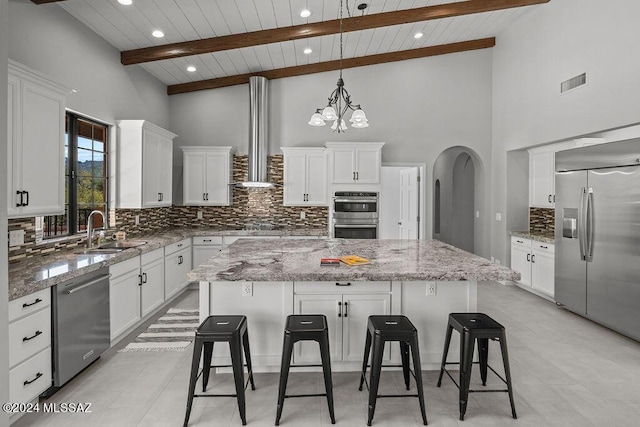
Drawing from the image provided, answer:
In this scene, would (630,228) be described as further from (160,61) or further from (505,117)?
(160,61)

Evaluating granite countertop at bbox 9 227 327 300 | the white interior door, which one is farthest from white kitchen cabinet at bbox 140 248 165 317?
the white interior door

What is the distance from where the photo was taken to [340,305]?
2.90 metres

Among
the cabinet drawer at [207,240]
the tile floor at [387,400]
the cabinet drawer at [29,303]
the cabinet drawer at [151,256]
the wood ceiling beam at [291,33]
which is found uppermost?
the wood ceiling beam at [291,33]

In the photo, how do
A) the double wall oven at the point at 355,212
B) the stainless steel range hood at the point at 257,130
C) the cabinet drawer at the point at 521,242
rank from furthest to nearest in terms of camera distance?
the stainless steel range hood at the point at 257,130
the double wall oven at the point at 355,212
the cabinet drawer at the point at 521,242

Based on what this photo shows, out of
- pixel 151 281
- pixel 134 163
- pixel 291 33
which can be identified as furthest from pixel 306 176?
pixel 151 281

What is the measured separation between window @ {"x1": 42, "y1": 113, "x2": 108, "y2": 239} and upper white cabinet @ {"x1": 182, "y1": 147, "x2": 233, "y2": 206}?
1573mm

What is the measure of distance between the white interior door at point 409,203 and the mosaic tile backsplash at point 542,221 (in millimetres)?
1826

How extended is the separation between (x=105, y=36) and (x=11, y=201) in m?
2.62

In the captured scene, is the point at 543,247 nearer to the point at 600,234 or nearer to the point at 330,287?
the point at 600,234

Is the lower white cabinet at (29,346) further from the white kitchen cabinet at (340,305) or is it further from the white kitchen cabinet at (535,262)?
the white kitchen cabinet at (535,262)

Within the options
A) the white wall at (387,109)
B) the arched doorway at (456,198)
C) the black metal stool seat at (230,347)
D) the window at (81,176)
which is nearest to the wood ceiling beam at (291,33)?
the window at (81,176)

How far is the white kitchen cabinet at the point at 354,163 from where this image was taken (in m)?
5.88

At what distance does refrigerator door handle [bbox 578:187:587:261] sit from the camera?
4234 millimetres

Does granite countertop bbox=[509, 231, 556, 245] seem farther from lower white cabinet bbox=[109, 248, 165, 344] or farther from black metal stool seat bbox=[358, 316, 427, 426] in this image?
lower white cabinet bbox=[109, 248, 165, 344]
